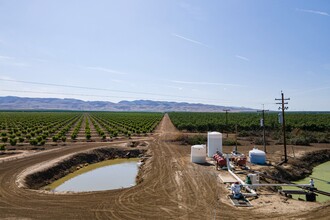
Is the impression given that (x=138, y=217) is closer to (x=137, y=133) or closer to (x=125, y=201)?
(x=125, y=201)

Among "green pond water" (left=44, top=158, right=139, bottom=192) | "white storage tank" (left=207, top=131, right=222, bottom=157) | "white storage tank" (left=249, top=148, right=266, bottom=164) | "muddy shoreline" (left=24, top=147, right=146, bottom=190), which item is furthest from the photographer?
"white storage tank" (left=207, top=131, right=222, bottom=157)

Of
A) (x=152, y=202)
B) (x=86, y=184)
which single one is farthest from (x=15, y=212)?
(x=86, y=184)

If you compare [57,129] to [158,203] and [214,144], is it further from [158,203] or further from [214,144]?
[158,203]

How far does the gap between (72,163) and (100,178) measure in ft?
15.9

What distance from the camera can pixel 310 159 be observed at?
30344 millimetres

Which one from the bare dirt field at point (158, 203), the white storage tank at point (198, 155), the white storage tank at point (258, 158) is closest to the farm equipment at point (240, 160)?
the white storage tank at point (258, 158)

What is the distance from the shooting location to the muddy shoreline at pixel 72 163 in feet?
69.3

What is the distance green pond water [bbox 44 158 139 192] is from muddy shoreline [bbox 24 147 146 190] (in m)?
0.57

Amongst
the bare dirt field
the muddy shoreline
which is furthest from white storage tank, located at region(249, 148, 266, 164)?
the muddy shoreline

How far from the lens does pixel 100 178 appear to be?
24.4 meters

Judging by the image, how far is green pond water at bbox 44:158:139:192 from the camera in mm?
21484

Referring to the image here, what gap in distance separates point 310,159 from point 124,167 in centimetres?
1951

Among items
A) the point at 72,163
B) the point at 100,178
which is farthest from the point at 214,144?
the point at 72,163

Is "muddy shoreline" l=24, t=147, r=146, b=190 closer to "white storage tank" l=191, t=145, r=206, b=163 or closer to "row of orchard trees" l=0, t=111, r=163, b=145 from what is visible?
"white storage tank" l=191, t=145, r=206, b=163
